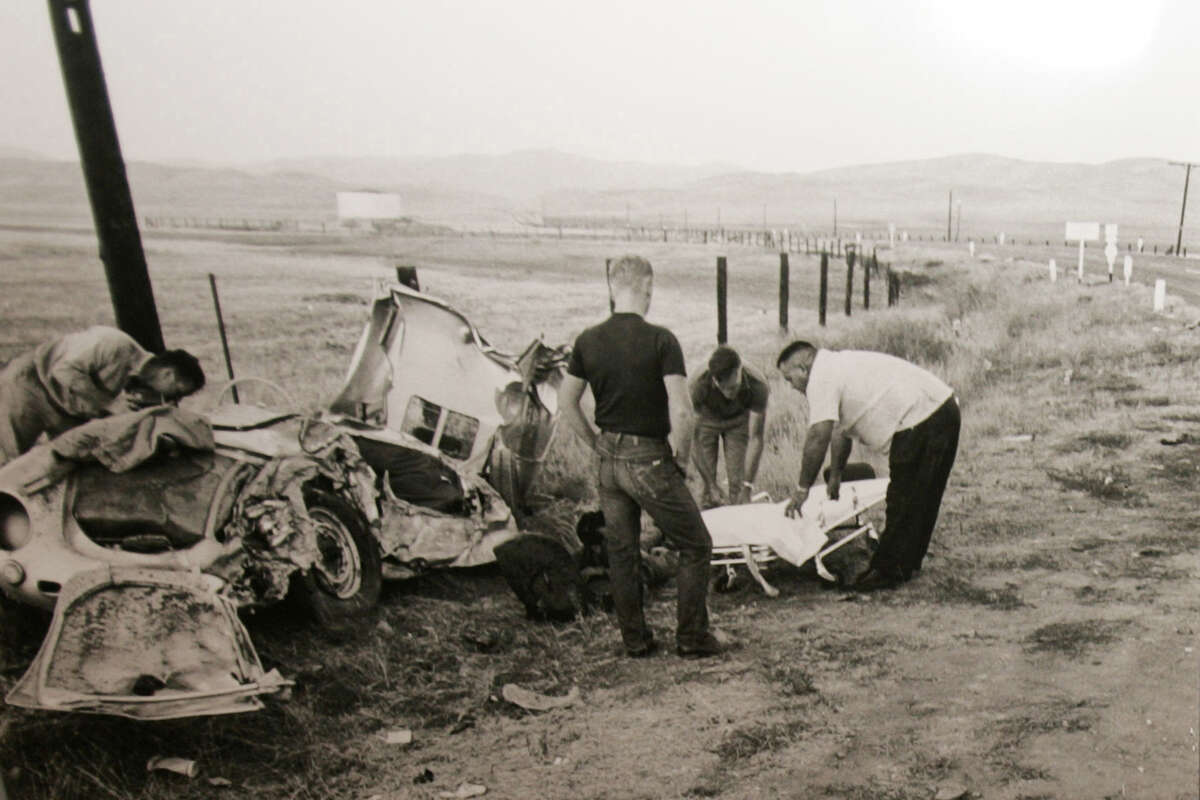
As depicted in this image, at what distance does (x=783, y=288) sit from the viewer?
290 inches

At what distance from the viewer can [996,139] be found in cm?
712

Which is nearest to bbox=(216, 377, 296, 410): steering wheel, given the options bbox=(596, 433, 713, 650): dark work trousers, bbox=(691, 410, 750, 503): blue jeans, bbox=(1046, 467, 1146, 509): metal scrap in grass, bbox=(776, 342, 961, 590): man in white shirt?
bbox=(691, 410, 750, 503): blue jeans

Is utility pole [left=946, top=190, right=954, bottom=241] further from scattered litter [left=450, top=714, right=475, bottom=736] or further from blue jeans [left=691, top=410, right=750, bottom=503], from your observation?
scattered litter [left=450, top=714, right=475, bottom=736]

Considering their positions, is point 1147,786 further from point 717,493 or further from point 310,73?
point 310,73

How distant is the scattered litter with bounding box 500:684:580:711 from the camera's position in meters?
3.86

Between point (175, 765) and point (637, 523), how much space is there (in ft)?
6.42

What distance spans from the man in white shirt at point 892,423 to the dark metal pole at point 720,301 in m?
2.24

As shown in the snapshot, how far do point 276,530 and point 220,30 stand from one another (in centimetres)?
305

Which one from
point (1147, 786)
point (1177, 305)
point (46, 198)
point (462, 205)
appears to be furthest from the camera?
point (1177, 305)

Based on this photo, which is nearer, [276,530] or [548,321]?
[276,530]

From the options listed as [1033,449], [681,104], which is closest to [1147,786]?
[1033,449]

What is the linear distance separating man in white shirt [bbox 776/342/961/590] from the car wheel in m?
2.07

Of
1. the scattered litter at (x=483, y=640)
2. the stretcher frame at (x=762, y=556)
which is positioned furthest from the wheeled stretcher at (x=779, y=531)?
the scattered litter at (x=483, y=640)

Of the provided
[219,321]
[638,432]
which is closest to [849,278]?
[638,432]
